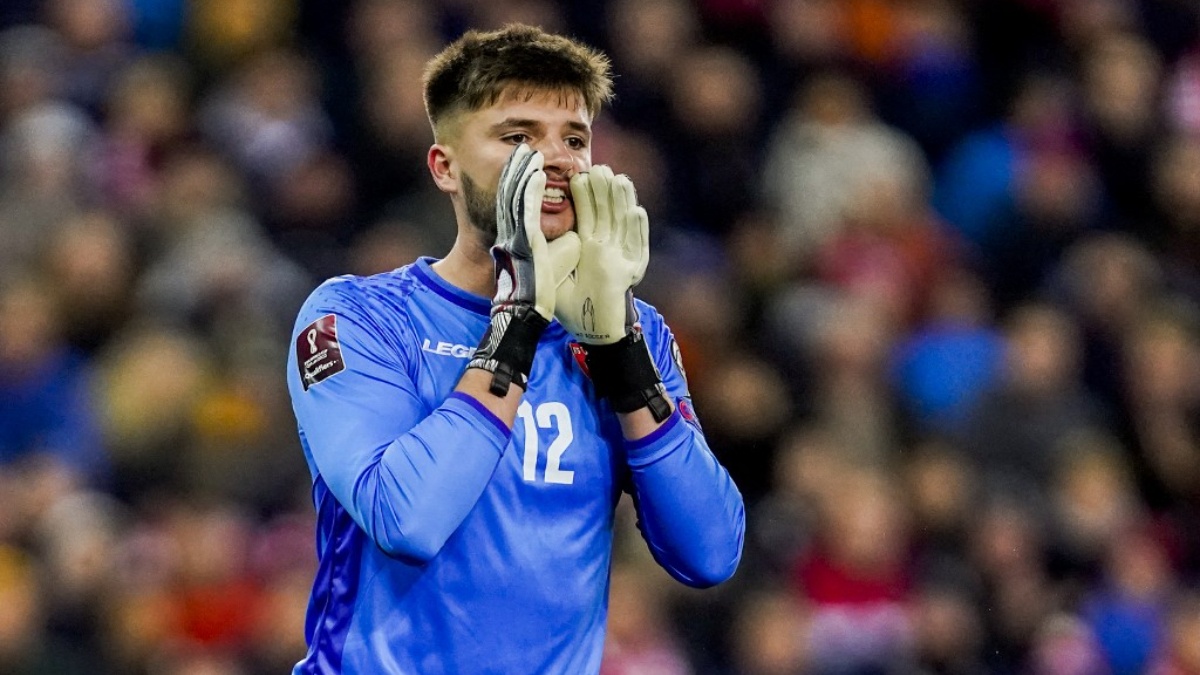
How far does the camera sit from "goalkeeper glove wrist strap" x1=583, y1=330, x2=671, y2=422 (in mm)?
3904

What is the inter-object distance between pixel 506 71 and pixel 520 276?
1.66ft

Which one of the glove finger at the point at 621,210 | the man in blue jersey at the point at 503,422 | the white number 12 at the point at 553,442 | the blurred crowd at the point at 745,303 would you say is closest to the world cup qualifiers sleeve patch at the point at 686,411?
the man in blue jersey at the point at 503,422

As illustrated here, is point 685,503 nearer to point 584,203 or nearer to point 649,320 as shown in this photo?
point 649,320

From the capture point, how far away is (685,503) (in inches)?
154

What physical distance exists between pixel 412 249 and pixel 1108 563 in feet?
11.8

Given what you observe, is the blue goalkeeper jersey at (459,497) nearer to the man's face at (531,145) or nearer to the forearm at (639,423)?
the forearm at (639,423)

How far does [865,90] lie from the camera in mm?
10984

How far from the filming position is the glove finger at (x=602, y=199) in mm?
3969

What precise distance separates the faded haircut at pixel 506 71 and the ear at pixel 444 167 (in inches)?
1.8

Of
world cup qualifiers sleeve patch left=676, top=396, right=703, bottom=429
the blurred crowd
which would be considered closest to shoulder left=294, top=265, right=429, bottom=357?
world cup qualifiers sleeve patch left=676, top=396, right=703, bottom=429

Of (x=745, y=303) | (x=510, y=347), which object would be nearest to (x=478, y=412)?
(x=510, y=347)

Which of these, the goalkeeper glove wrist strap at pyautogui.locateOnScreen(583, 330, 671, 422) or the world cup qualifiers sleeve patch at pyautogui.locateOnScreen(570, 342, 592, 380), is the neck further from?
the goalkeeper glove wrist strap at pyautogui.locateOnScreen(583, 330, 671, 422)

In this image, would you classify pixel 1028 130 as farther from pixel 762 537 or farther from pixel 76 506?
pixel 76 506

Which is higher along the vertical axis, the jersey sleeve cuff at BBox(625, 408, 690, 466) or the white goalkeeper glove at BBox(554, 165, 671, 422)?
the white goalkeeper glove at BBox(554, 165, 671, 422)
